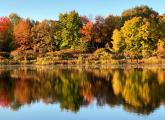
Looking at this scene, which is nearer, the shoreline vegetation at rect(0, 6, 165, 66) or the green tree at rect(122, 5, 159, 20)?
the shoreline vegetation at rect(0, 6, 165, 66)

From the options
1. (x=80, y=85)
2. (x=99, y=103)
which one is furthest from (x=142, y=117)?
(x=80, y=85)

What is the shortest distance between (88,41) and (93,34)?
2.60 meters

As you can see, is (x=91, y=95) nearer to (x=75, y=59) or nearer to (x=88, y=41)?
(x=75, y=59)

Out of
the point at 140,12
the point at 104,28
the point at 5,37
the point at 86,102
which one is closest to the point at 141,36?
the point at 104,28

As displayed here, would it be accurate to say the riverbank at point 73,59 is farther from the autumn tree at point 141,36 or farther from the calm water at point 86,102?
the calm water at point 86,102

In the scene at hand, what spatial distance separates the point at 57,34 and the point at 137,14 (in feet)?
73.2

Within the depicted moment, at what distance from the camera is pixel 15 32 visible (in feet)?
341

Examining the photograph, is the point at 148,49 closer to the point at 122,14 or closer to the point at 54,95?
the point at 122,14

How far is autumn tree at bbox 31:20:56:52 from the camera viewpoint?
9800 centimetres

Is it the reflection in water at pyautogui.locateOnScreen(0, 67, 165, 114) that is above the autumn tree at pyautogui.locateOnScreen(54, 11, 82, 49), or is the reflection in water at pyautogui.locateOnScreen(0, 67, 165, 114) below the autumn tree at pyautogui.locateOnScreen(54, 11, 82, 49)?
below

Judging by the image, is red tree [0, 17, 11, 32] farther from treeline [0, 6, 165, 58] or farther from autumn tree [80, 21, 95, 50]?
autumn tree [80, 21, 95, 50]

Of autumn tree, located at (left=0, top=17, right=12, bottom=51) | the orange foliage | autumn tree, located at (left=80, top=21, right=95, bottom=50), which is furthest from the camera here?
autumn tree, located at (left=0, top=17, right=12, bottom=51)

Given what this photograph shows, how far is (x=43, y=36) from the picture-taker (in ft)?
329

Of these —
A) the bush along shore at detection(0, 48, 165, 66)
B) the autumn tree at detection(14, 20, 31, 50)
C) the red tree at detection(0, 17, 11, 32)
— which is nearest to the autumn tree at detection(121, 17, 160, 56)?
the bush along shore at detection(0, 48, 165, 66)
